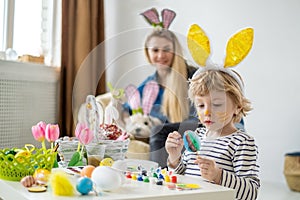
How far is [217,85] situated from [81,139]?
388 mm

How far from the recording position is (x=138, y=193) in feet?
2.55

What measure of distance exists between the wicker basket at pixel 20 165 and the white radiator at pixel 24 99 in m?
1.84

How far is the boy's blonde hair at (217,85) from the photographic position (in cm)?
111

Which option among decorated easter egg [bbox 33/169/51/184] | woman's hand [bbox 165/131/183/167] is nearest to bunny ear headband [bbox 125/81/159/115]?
woman's hand [bbox 165/131/183/167]

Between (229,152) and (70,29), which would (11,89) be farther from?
(229,152)

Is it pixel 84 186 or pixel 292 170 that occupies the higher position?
pixel 84 186

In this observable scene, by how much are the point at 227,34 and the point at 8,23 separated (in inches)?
62.4

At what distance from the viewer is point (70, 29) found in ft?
10.5

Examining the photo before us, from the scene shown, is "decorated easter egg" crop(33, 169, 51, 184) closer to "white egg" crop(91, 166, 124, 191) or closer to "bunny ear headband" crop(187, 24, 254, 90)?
"white egg" crop(91, 166, 124, 191)

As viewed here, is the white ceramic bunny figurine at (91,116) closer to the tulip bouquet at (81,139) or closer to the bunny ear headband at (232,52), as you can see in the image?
the tulip bouquet at (81,139)

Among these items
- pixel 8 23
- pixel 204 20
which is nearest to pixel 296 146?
pixel 204 20

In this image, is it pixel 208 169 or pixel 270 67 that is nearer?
pixel 208 169

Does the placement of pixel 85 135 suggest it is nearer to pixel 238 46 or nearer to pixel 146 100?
pixel 238 46

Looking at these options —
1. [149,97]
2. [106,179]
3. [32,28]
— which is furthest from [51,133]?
[32,28]
